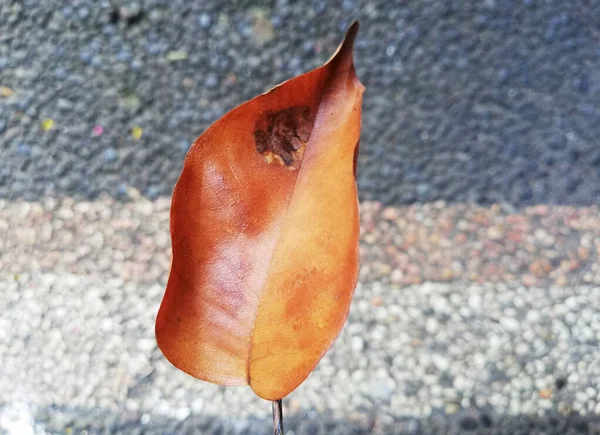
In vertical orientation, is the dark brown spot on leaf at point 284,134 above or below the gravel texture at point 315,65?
above

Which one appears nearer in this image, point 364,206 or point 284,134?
point 284,134

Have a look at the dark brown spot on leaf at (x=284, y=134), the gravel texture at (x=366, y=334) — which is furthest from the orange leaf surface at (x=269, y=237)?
the gravel texture at (x=366, y=334)

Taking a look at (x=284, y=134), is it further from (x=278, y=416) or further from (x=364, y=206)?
(x=364, y=206)

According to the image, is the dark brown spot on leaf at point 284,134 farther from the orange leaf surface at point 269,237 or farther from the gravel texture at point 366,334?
the gravel texture at point 366,334

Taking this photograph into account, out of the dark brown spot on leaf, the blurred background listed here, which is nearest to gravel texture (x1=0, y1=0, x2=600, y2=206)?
the blurred background

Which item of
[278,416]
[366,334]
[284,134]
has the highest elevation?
[284,134]

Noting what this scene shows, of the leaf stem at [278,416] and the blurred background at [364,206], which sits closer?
the leaf stem at [278,416]

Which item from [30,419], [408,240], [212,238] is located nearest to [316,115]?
[212,238]

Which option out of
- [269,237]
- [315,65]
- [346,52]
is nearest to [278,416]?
[269,237]

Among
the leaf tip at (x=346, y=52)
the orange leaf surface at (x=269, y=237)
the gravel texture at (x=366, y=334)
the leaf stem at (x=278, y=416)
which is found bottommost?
the gravel texture at (x=366, y=334)
